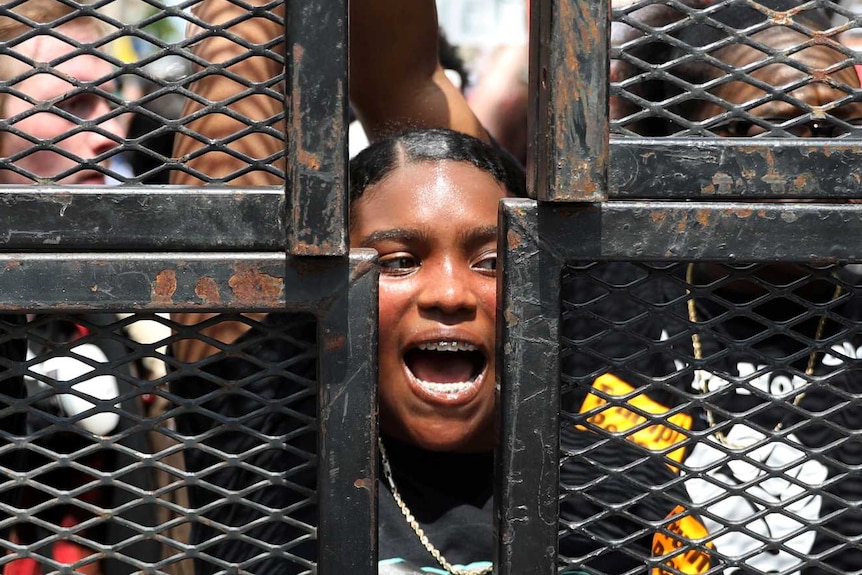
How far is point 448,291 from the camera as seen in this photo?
1.27m

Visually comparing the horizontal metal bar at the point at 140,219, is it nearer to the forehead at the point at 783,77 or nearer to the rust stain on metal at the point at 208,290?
the rust stain on metal at the point at 208,290

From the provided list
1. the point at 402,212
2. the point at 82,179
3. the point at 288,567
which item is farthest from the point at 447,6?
the point at 288,567

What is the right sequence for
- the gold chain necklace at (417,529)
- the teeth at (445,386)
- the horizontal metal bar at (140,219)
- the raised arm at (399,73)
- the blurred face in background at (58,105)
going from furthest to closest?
the raised arm at (399,73) < the blurred face in background at (58,105) < the teeth at (445,386) < the gold chain necklace at (417,529) < the horizontal metal bar at (140,219)

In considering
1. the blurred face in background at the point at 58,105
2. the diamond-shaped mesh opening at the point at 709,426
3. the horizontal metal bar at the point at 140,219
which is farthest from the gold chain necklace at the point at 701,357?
the blurred face in background at the point at 58,105

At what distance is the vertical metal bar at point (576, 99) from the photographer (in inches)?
30.1

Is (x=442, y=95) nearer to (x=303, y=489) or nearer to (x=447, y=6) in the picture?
(x=303, y=489)

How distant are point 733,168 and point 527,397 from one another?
25 centimetres

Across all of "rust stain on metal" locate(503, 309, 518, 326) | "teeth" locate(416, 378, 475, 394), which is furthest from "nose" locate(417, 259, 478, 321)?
"rust stain on metal" locate(503, 309, 518, 326)

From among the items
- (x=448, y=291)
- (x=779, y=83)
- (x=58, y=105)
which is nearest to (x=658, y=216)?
(x=448, y=291)

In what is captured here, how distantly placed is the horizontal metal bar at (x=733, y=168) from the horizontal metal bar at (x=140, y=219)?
0.92ft

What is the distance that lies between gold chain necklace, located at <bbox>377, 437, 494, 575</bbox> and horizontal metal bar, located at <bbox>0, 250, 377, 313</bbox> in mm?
571

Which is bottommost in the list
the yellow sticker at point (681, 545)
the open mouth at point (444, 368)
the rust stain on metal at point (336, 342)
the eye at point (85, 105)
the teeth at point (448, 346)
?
the yellow sticker at point (681, 545)

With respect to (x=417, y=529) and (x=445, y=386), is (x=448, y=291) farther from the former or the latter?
(x=417, y=529)

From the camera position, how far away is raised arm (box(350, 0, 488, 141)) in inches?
63.2
